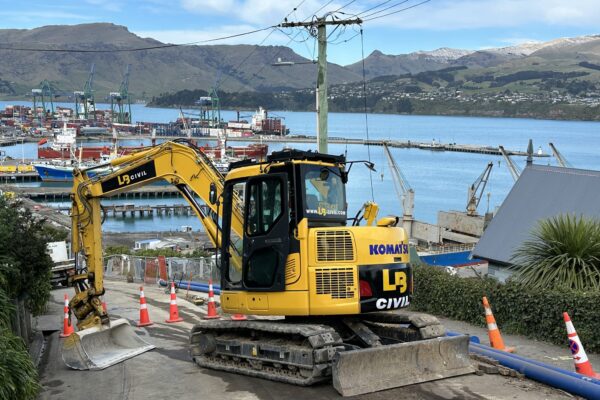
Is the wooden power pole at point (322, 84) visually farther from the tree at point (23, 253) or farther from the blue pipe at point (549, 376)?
the blue pipe at point (549, 376)

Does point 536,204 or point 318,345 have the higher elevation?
point 536,204

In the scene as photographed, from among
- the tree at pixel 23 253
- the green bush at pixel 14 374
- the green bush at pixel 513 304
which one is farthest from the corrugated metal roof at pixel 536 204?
the green bush at pixel 14 374

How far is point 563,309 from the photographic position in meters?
14.2

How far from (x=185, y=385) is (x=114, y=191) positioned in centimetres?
496

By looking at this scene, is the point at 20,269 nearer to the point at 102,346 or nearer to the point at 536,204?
the point at 102,346

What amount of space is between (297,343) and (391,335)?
6.18 feet

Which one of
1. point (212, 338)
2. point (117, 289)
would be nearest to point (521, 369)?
point (212, 338)

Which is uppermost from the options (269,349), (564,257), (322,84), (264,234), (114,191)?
(322,84)

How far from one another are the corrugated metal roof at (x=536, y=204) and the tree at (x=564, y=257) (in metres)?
4.54

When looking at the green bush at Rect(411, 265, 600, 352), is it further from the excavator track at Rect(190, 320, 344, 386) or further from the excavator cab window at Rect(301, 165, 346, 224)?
the excavator track at Rect(190, 320, 344, 386)

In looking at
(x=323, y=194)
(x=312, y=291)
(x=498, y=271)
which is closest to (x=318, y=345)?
(x=312, y=291)

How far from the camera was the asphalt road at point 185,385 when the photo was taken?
32.9 ft

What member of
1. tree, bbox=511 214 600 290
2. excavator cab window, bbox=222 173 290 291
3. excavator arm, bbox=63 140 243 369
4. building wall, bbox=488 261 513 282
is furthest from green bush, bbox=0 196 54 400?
building wall, bbox=488 261 513 282

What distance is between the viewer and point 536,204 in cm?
2188
